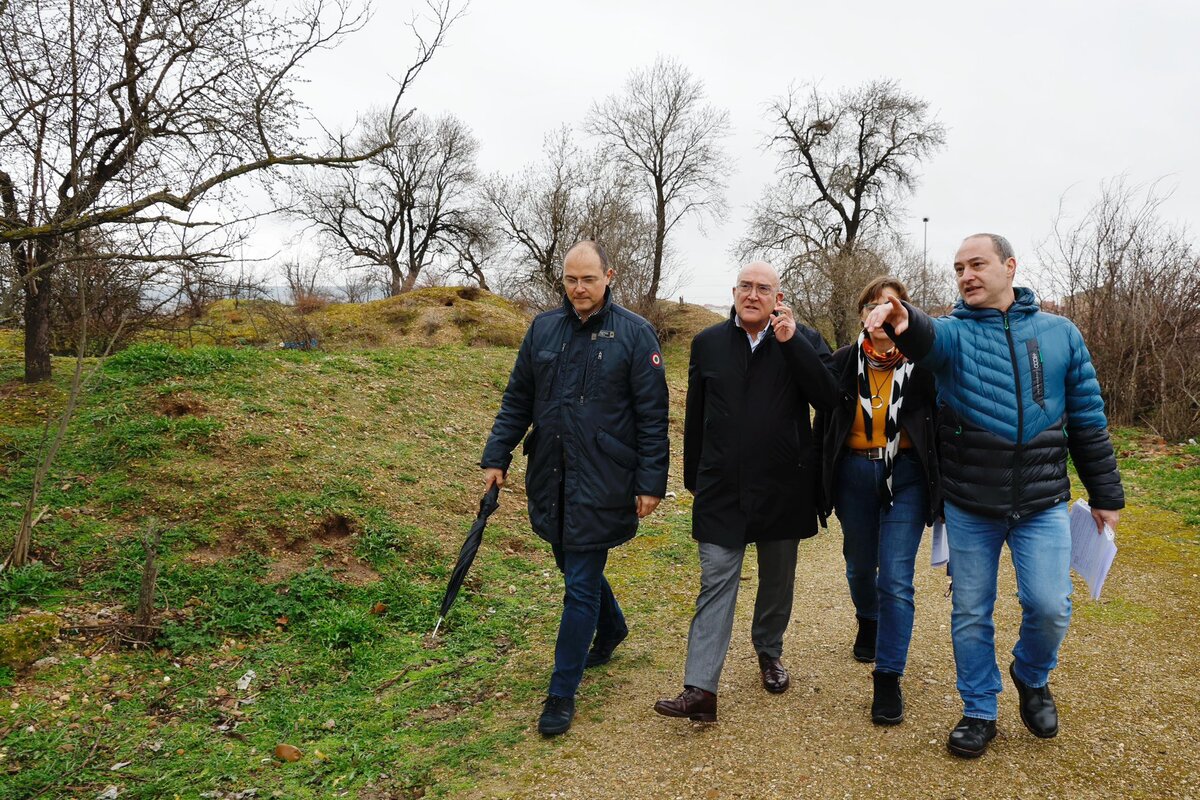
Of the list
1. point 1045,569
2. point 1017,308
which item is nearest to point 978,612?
point 1045,569

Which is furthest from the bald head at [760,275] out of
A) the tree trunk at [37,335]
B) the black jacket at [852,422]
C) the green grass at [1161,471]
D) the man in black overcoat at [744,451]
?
the tree trunk at [37,335]

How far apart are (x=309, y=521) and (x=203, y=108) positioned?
3.43 m

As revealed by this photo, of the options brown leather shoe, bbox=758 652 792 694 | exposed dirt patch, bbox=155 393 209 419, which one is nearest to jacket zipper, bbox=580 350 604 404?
brown leather shoe, bbox=758 652 792 694

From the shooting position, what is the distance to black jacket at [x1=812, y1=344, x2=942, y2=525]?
323cm

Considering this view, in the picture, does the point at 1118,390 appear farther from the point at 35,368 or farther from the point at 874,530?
the point at 35,368

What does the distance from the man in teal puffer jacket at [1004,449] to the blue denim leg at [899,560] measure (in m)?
0.25

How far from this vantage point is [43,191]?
473cm

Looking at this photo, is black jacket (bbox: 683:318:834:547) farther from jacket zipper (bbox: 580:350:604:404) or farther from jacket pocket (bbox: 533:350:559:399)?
jacket pocket (bbox: 533:350:559:399)

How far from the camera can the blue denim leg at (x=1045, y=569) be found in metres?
2.88

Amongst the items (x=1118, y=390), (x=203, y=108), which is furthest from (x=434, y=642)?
(x=1118, y=390)

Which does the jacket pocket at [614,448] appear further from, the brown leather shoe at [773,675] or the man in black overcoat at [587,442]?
the brown leather shoe at [773,675]

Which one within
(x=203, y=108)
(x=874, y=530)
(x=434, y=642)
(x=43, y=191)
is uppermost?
(x=203, y=108)

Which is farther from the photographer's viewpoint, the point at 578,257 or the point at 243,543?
the point at 243,543

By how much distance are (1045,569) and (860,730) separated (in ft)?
3.50
